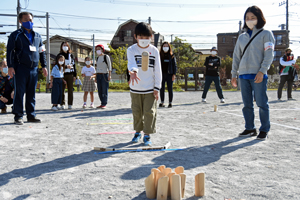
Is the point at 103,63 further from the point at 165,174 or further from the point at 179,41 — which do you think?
the point at 179,41

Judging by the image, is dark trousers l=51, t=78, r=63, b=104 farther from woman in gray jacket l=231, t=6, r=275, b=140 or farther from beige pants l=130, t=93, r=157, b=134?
woman in gray jacket l=231, t=6, r=275, b=140

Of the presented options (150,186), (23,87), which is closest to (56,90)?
(23,87)

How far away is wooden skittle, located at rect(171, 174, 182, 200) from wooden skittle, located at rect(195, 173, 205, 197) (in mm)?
173

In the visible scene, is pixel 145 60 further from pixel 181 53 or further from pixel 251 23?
pixel 181 53

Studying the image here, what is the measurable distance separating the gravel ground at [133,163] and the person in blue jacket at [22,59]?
32.0 inches

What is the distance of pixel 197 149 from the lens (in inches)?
145

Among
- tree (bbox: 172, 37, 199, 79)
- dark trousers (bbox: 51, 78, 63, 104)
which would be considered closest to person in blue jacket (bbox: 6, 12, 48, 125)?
dark trousers (bbox: 51, 78, 63, 104)

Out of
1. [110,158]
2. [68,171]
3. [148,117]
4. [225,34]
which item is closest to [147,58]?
[148,117]

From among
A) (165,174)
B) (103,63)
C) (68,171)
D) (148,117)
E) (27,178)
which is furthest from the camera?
(103,63)

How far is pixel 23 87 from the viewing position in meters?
5.76

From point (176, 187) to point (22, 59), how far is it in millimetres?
4830

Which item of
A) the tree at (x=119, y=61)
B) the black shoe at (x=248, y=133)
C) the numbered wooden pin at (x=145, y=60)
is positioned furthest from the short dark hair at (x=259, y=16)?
the tree at (x=119, y=61)

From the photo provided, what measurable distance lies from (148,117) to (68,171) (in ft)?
4.85

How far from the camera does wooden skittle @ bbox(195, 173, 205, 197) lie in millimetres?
2105
